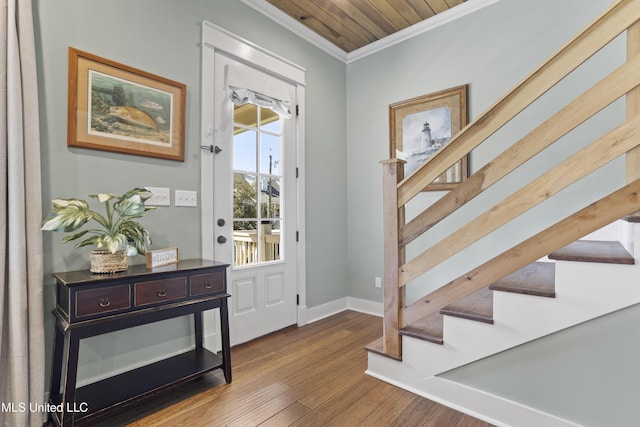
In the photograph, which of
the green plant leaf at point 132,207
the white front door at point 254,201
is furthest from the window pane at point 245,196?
the green plant leaf at point 132,207

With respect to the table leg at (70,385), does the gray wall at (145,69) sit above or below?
above

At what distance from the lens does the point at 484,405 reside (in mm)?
1666

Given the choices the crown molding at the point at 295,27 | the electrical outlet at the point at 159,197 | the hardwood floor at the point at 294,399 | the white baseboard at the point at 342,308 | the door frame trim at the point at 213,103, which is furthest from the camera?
the white baseboard at the point at 342,308

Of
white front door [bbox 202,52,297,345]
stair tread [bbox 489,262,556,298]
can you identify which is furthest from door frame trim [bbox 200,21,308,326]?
stair tread [bbox 489,262,556,298]

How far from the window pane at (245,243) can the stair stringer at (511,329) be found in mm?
1378

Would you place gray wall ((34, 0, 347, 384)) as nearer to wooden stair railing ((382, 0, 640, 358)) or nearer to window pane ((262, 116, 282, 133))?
window pane ((262, 116, 282, 133))

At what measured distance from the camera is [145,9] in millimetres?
2111

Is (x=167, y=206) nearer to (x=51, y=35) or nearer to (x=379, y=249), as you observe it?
(x=51, y=35)

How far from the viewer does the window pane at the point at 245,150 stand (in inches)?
104

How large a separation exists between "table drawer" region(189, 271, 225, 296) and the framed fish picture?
35.0 inches

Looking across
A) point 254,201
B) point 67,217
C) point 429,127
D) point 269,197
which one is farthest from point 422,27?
point 67,217

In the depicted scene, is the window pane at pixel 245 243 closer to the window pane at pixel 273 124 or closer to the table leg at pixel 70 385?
the window pane at pixel 273 124

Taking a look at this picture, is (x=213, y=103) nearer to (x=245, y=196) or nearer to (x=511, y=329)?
(x=245, y=196)

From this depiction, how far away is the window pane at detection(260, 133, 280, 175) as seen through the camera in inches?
113
